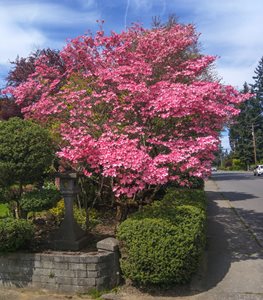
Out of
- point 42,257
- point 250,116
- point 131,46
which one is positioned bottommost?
point 42,257

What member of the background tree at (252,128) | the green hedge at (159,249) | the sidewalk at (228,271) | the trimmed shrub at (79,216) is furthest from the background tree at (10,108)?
the background tree at (252,128)

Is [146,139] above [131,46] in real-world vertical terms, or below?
below

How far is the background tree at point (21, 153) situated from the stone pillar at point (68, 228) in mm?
438

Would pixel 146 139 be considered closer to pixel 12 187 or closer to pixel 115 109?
pixel 115 109

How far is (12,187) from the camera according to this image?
7090 mm

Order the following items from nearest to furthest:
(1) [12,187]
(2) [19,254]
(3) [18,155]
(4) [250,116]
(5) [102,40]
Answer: (2) [19,254] < (3) [18,155] < (1) [12,187] < (5) [102,40] < (4) [250,116]

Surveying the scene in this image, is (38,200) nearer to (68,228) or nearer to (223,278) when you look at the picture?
(68,228)

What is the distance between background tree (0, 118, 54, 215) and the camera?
246 inches

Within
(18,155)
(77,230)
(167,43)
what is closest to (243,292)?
(77,230)

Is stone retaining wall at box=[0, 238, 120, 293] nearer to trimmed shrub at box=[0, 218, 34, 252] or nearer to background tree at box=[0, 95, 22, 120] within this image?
trimmed shrub at box=[0, 218, 34, 252]

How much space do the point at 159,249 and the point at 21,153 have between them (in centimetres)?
265

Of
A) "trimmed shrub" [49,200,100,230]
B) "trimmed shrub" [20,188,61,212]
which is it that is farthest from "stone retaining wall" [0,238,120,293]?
"trimmed shrub" [49,200,100,230]

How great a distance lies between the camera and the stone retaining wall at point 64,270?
550cm

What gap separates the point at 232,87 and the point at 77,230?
12.5 feet
